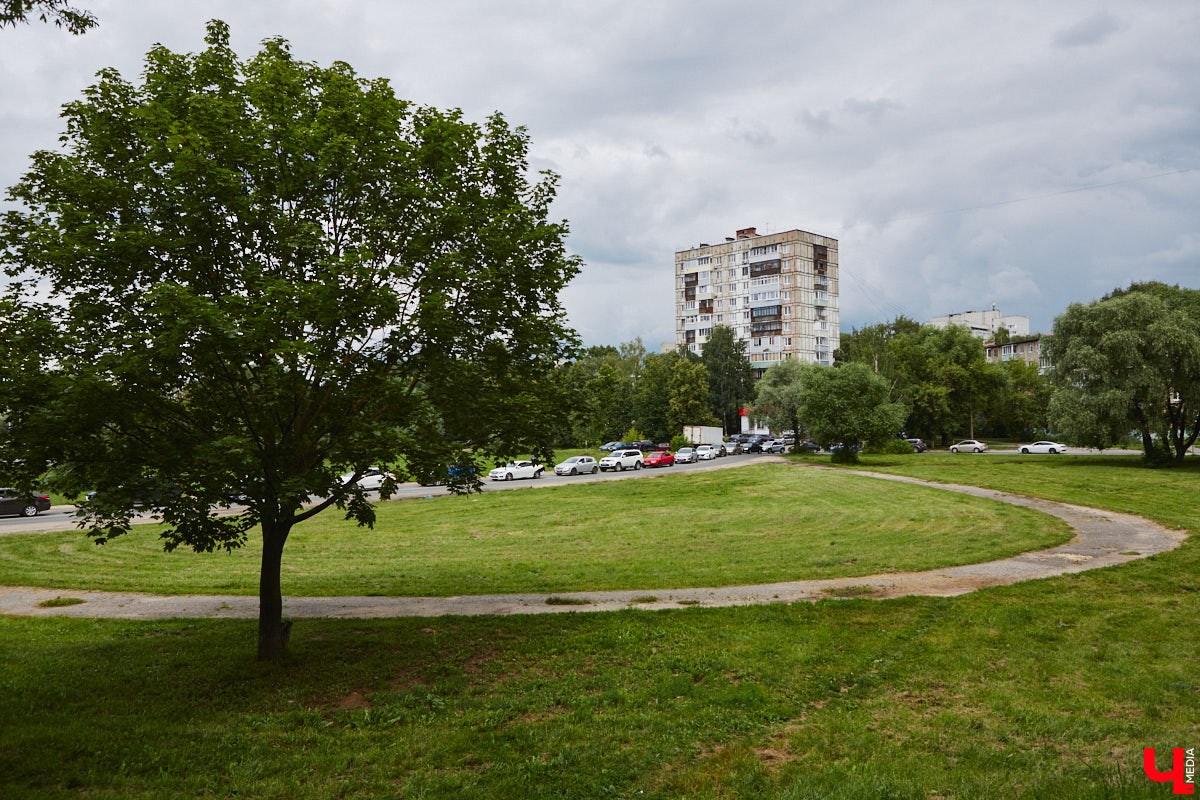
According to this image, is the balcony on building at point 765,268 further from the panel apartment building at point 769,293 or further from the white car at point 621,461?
the white car at point 621,461

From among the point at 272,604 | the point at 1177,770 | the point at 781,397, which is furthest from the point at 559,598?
the point at 781,397

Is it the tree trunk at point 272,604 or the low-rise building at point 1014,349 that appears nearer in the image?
the tree trunk at point 272,604

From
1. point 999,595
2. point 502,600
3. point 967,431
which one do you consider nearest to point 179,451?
point 502,600

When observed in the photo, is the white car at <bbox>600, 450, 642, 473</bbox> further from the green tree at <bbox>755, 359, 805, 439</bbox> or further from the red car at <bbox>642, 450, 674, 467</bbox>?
the green tree at <bbox>755, 359, 805, 439</bbox>

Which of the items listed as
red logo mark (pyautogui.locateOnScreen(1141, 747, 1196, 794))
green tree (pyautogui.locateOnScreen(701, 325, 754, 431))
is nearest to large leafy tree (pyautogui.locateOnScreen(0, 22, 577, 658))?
red logo mark (pyautogui.locateOnScreen(1141, 747, 1196, 794))

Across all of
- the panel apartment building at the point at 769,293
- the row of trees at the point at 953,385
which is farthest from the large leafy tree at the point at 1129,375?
the panel apartment building at the point at 769,293

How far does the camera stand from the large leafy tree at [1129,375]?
4206 cm

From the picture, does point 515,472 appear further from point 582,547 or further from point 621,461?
point 582,547

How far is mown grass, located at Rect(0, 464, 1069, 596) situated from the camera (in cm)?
1519

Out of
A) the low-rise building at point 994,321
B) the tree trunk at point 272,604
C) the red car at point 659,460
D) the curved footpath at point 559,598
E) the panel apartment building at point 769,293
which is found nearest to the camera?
the tree trunk at point 272,604

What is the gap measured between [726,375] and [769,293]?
2141cm

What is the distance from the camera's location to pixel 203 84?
363 inches

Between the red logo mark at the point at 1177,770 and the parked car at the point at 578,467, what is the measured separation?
46752 millimetres

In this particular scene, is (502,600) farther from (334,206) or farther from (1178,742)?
(1178,742)
